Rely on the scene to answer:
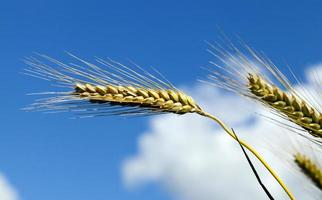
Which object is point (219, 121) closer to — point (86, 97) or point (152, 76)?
point (152, 76)

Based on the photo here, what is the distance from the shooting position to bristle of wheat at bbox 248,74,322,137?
212cm

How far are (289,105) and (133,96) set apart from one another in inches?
24.5

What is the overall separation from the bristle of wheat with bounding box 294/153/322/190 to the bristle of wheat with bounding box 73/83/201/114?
1197mm

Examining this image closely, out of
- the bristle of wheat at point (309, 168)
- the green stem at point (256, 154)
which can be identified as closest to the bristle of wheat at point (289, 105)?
the green stem at point (256, 154)

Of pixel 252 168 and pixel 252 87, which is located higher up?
pixel 252 87

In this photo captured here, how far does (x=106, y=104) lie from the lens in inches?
88.0

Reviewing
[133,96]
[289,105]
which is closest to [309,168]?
[289,105]

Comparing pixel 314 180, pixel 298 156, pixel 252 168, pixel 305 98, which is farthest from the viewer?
pixel 298 156

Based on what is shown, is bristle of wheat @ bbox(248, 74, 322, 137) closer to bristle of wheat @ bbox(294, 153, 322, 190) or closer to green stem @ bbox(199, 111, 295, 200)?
green stem @ bbox(199, 111, 295, 200)

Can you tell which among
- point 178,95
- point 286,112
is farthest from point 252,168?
point 178,95

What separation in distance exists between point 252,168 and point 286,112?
255 mm

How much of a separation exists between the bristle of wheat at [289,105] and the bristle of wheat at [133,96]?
314 mm

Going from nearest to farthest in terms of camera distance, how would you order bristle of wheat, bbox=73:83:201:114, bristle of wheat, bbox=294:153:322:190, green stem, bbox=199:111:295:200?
green stem, bbox=199:111:295:200 → bristle of wheat, bbox=73:83:201:114 → bristle of wheat, bbox=294:153:322:190

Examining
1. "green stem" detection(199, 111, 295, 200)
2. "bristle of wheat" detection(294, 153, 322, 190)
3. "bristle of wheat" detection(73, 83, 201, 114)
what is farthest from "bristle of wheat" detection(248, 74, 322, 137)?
"bristle of wheat" detection(294, 153, 322, 190)
